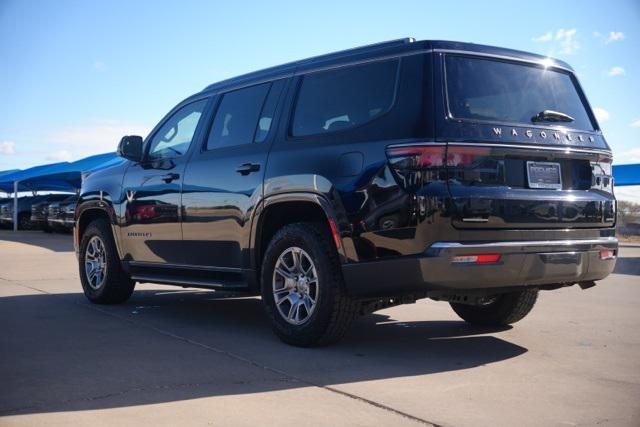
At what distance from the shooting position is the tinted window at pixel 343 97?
16.1 ft

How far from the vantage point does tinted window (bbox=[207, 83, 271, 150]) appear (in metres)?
5.86

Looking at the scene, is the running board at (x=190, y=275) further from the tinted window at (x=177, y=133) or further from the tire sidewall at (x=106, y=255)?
the tinted window at (x=177, y=133)

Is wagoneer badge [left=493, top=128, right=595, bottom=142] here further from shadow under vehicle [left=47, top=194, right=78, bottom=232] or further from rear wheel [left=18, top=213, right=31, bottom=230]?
rear wheel [left=18, top=213, right=31, bottom=230]

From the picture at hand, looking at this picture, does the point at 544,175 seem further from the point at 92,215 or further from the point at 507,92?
the point at 92,215

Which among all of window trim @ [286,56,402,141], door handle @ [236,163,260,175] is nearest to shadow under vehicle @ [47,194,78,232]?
door handle @ [236,163,260,175]

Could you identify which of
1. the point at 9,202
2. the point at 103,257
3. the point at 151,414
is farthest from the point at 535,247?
the point at 9,202

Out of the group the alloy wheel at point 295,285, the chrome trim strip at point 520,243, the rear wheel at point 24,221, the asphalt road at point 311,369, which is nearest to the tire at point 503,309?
the asphalt road at point 311,369

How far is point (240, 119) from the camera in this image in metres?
6.07

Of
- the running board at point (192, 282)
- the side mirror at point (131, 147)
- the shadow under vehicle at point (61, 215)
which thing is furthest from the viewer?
the shadow under vehicle at point (61, 215)

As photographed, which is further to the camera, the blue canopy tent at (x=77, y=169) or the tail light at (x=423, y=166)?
the blue canopy tent at (x=77, y=169)

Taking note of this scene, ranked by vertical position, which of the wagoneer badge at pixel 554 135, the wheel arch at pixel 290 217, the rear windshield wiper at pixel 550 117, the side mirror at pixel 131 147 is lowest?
the wheel arch at pixel 290 217

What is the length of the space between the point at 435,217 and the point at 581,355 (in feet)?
5.17

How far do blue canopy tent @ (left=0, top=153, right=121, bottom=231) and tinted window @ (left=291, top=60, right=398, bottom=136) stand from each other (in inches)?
797

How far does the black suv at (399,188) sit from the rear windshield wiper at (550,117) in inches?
0.5
